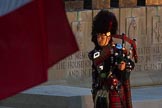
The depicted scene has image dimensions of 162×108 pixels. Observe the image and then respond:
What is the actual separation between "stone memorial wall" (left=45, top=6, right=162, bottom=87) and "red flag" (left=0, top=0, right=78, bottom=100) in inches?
350

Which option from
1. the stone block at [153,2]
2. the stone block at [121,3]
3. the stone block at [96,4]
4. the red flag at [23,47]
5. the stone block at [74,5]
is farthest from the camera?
the stone block at [153,2]

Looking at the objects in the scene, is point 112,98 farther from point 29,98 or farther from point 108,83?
point 29,98

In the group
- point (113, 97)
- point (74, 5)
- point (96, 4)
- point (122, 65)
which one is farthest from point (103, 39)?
point (96, 4)

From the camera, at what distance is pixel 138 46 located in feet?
43.4

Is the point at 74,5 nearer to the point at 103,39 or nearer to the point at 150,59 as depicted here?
the point at 150,59

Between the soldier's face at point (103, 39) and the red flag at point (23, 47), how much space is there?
10.3ft

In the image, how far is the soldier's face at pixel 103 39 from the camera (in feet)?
19.5

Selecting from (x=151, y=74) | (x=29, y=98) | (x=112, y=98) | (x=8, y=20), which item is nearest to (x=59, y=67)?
(x=151, y=74)

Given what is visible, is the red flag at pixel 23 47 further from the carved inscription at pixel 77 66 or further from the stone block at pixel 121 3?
the stone block at pixel 121 3

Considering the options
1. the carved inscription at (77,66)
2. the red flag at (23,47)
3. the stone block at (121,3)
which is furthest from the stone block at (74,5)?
the red flag at (23,47)

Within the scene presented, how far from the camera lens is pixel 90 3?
12.7 metres

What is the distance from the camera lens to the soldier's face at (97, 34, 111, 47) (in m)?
5.93

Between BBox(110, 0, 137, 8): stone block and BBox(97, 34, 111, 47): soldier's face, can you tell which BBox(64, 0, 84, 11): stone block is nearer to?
BBox(110, 0, 137, 8): stone block

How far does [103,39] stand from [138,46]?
7329 mm
